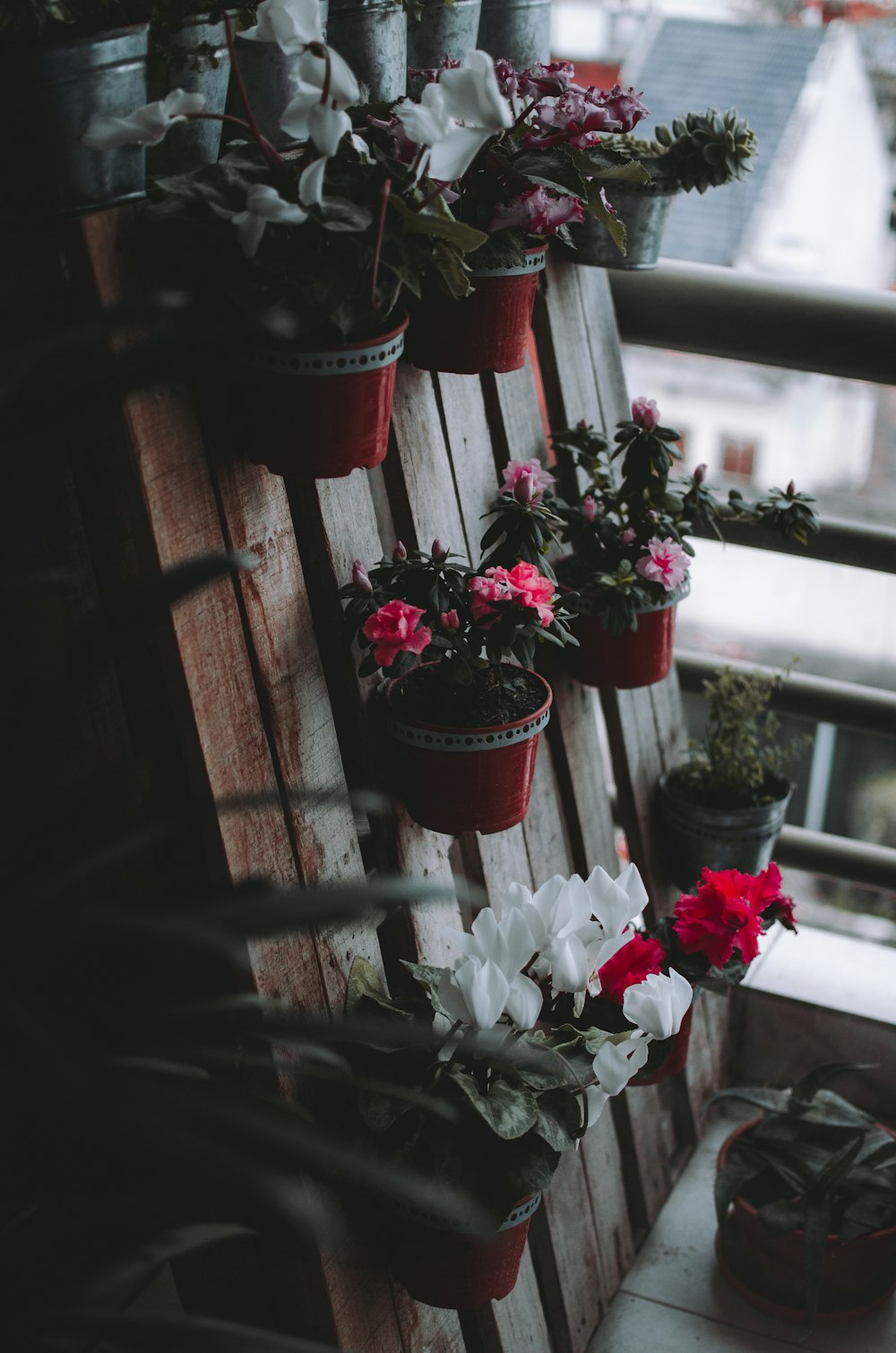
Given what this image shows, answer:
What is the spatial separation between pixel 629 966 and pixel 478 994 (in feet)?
0.98

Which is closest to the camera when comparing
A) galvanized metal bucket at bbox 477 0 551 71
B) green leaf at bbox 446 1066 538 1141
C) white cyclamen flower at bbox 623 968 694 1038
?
green leaf at bbox 446 1066 538 1141

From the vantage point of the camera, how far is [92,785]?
95 cm

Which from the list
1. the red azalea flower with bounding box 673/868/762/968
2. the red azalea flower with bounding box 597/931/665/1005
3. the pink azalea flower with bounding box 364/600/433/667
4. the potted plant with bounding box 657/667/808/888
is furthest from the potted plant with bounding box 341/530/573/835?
the potted plant with bounding box 657/667/808/888

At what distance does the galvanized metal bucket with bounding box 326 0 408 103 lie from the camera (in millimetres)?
1402

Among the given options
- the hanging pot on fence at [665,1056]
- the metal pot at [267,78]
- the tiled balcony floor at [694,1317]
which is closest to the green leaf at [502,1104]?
the hanging pot on fence at [665,1056]

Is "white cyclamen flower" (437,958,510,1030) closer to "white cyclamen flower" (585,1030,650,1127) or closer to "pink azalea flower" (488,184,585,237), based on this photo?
"white cyclamen flower" (585,1030,650,1127)

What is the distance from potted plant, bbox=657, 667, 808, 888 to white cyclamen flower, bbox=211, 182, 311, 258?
1422mm

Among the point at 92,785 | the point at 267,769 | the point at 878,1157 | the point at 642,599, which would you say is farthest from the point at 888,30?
the point at 92,785

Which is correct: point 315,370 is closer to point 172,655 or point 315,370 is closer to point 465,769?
point 172,655

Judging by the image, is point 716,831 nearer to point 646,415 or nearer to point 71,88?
point 646,415

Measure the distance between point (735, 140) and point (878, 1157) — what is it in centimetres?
164

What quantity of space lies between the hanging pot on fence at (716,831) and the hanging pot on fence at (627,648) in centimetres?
37

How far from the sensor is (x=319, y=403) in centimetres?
125

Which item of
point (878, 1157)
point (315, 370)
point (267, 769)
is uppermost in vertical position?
point (315, 370)
